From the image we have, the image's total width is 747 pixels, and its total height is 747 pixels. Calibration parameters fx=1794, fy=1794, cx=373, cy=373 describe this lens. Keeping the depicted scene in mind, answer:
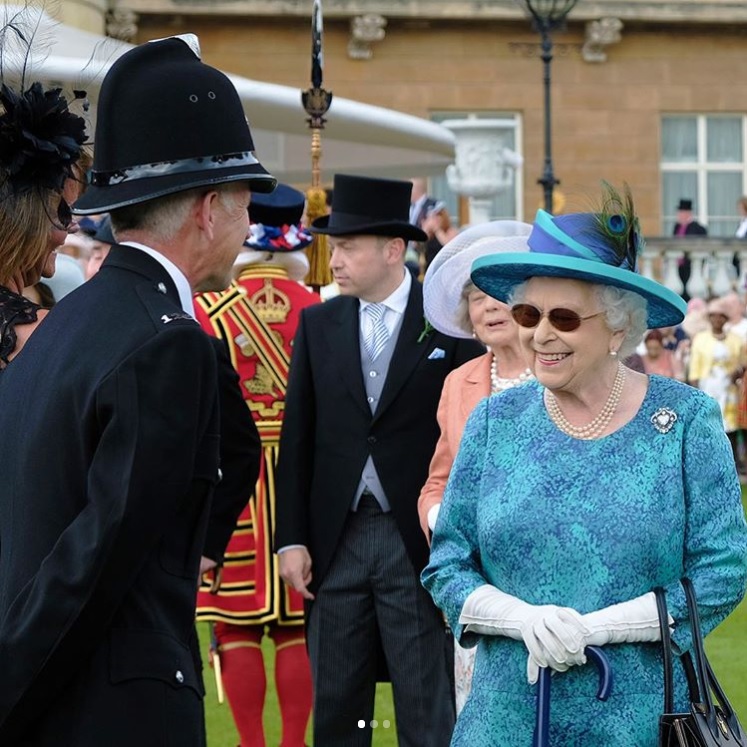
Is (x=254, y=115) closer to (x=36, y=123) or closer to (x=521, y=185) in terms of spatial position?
(x=36, y=123)

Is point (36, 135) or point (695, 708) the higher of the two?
point (36, 135)

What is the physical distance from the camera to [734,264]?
23078 millimetres

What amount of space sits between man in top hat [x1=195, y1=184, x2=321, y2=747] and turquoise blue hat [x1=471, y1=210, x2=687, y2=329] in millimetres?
2881

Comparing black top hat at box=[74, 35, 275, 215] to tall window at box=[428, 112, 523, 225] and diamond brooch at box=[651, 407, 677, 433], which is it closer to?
diamond brooch at box=[651, 407, 677, 433]

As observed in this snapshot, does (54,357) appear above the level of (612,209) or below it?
below

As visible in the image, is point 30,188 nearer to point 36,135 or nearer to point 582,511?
point 36,135

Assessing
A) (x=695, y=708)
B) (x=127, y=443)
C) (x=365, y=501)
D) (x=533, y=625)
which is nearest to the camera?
(x=127, y=443)

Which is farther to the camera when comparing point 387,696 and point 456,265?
point 387,696

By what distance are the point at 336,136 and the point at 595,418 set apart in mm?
6569

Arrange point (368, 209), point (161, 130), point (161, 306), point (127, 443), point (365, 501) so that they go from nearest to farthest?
point (127, 443)
point (161, 306)
point (161, 130)
point (365, 501)
point (368, 209)

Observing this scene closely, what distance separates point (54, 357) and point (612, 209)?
137 centimetres

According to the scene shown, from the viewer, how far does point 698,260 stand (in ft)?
75.5

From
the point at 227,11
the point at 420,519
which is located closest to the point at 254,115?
the point at 420,519

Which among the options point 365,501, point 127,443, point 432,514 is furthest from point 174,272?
point 365,501
